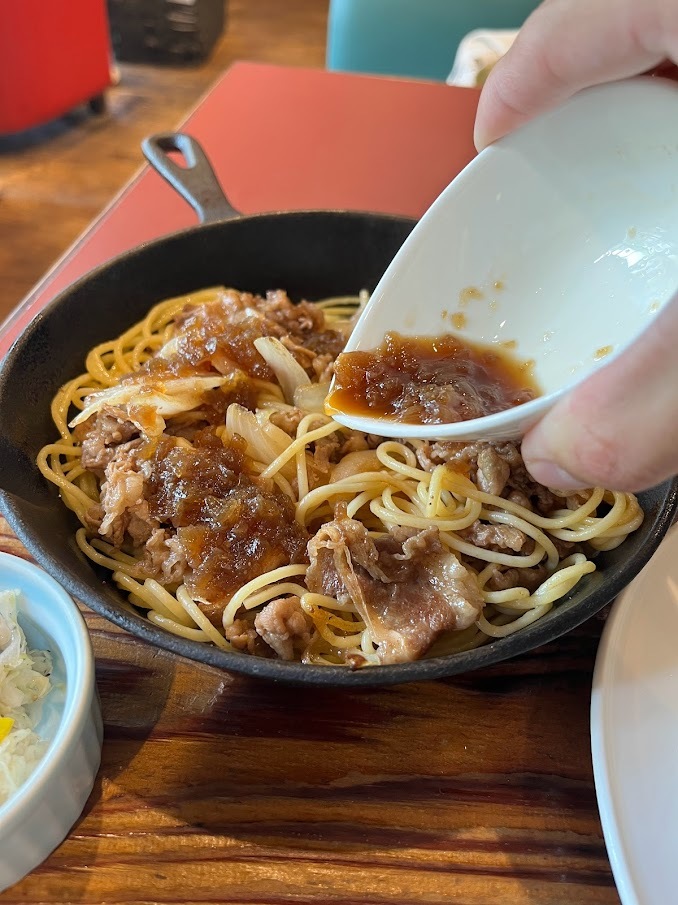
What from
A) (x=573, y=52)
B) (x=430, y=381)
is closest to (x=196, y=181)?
(x=430, y=381)

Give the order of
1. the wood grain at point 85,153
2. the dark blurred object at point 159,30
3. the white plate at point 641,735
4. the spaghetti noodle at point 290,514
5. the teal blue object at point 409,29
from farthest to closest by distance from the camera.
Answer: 1. the dark blurred object at point 159,30
2. the wood grain at point 85,153
3. the teal blue object at point 409,29
4. the spaghetti noodle at point 290,514
5. the white plate at point 641,735

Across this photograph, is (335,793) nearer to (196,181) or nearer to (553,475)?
(553,475)

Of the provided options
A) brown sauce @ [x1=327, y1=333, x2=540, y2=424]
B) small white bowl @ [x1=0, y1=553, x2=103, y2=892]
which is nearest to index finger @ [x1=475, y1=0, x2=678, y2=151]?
brown sauce @ [x1=327, y1=333, x2=540, y2=424]

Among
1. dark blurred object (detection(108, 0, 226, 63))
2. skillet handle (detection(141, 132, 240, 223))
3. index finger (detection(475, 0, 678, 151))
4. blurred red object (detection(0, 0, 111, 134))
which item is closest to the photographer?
index finger (detection(475, 0, 678, 151))

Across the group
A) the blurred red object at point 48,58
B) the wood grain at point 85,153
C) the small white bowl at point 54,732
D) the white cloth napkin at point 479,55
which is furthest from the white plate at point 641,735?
the blurred red object at point 48,58

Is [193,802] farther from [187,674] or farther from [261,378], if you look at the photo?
[261,378]

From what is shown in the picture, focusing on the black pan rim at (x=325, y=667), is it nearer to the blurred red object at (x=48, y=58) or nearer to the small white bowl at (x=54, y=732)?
the small white bowl at (x=54, y=732)

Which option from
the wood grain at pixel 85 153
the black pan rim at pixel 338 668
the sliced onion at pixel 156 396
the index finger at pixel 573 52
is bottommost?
the wood grain at pixel 85 153

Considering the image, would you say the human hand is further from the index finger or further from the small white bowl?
the small white bowl
